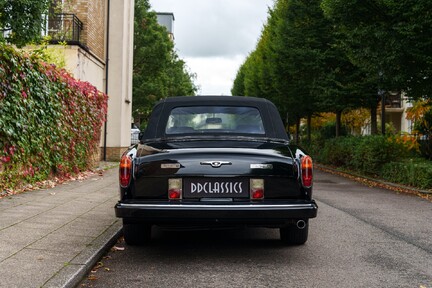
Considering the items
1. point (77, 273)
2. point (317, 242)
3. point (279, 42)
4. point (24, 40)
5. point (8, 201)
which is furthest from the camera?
point (279, 42)

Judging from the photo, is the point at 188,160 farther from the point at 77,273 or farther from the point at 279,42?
the point at 279,42

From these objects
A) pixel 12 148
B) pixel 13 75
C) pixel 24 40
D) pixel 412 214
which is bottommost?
pixel 412 214

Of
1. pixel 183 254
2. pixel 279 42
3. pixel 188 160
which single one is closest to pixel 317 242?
pixel 183 254

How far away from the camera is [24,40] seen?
504 inches

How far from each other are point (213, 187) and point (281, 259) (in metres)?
1.11

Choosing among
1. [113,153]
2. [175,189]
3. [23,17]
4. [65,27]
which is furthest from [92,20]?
[175,189]

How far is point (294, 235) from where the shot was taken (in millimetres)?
5930

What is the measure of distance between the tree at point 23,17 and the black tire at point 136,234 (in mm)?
8299

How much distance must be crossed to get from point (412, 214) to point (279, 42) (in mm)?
18613

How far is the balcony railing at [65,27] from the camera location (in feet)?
59.6

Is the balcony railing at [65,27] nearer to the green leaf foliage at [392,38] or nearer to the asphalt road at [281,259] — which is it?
the green leaf foliage at [392,38]

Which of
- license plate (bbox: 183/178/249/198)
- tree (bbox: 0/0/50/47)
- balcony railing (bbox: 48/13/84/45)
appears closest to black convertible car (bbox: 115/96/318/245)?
license plate (bbox: 183/178/249/198)

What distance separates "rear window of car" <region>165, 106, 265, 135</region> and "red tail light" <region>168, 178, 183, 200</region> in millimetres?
1126

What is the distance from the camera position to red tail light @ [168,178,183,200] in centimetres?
492
